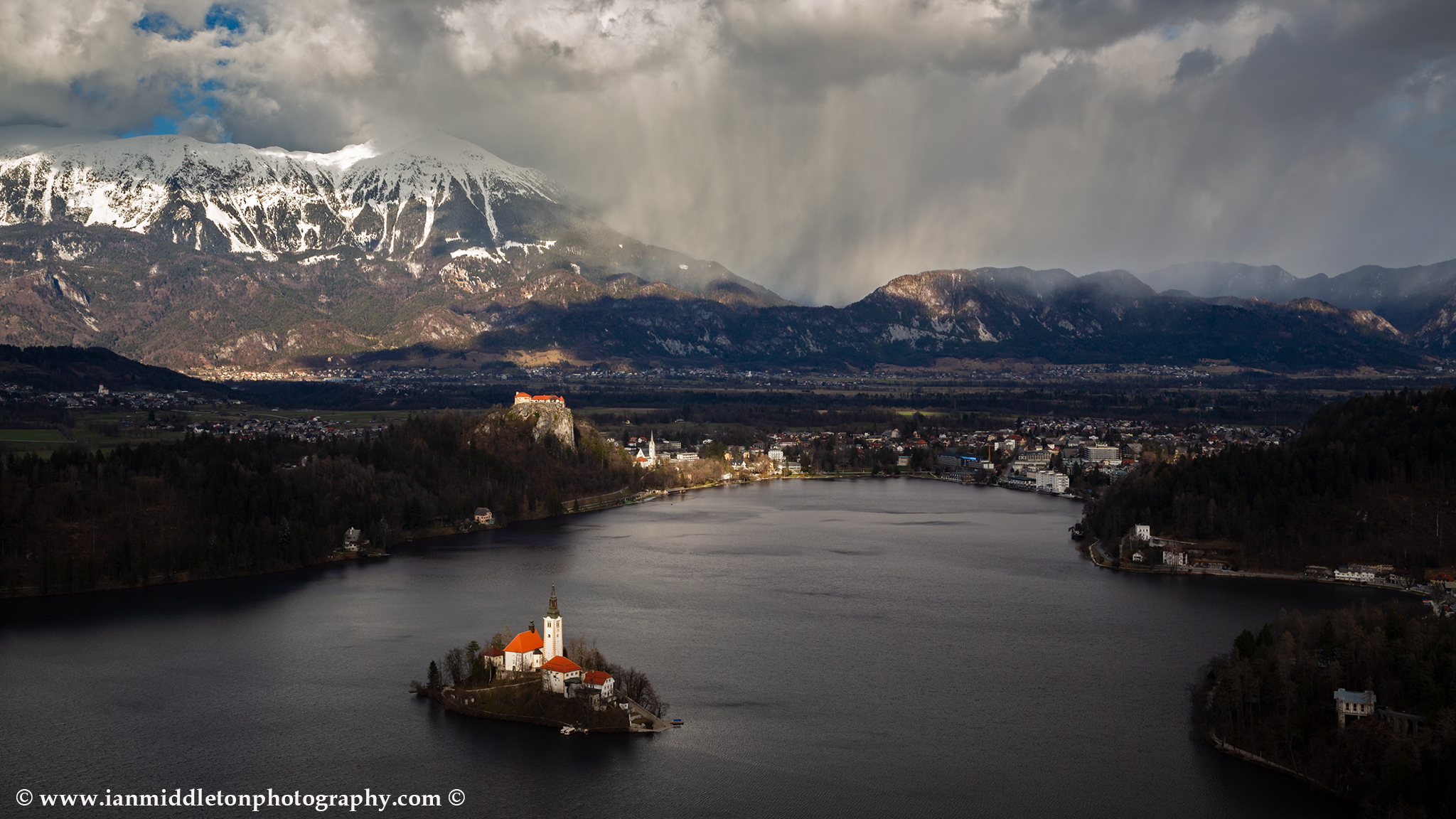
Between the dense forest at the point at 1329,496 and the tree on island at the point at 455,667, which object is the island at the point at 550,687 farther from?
the dense forest at the point at 1329,496

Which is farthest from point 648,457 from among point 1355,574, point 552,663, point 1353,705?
point 1353,705

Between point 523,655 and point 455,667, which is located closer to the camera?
point 523,655

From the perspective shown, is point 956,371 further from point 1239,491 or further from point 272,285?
point 1239,491

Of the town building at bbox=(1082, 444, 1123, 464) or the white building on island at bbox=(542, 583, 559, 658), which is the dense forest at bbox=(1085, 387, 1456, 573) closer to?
the town building at bbox=(1082, 444, 1123, 464)

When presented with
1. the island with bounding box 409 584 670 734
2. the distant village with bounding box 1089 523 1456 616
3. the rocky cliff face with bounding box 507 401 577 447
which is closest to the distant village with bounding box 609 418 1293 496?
the rocky cliff face with bounding box 507 401 577 447

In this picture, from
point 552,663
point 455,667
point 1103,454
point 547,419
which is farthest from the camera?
point 1103,454

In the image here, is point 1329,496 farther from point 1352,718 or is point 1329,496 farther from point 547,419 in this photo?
point 547,419

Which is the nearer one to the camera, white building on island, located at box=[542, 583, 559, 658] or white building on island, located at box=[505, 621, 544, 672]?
white building on island, located at box=[542, 583, 559, 658]
